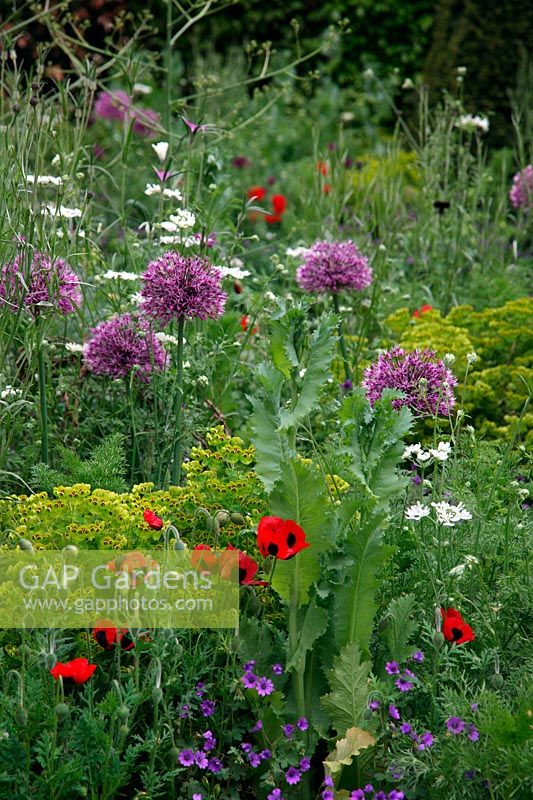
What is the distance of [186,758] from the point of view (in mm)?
2150

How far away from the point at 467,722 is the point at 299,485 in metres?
0.63

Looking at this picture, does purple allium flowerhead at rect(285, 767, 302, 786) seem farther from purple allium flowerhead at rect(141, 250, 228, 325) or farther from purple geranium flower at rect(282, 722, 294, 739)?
purple allium flowerhead at rect(141, 250, 228, 325)

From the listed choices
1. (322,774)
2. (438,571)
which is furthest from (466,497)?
(322,774)

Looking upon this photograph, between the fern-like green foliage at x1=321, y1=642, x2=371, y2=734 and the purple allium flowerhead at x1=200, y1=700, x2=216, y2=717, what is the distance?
9.6 inches

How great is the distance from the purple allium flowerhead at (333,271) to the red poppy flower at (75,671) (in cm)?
208

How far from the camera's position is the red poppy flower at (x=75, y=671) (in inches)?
79.9

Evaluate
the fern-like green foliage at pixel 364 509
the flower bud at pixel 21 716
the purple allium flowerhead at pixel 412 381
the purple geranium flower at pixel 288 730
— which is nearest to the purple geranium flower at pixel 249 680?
the purple geranium flower at pixel 288 730

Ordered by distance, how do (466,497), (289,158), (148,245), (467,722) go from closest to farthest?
(467,722)
(466,497)
(148,245)
(289,158)

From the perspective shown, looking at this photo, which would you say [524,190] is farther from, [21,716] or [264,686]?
[21,716]

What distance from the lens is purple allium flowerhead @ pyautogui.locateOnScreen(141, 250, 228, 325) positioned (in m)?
2.84

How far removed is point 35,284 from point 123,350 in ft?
1.18

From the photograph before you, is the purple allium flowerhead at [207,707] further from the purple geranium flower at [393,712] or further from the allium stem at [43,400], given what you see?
the allium stem at [43,400]

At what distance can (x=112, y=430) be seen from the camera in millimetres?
3320

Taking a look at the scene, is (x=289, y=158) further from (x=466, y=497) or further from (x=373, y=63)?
(x=466, y=497)
